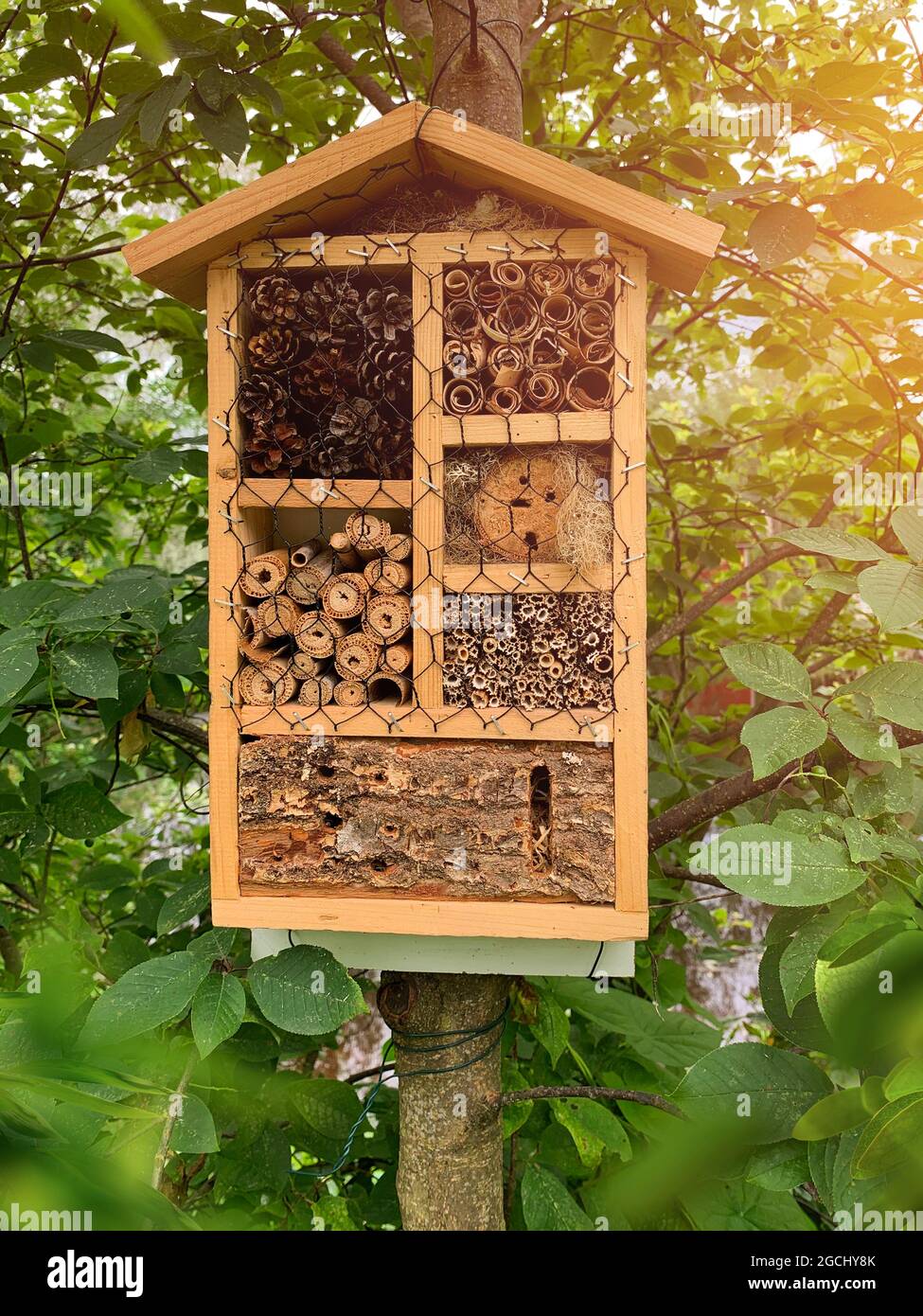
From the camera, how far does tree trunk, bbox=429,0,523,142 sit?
138 cm

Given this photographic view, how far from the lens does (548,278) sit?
1236 mm

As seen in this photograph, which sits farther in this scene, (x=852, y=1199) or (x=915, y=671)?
(x=915, y=671)

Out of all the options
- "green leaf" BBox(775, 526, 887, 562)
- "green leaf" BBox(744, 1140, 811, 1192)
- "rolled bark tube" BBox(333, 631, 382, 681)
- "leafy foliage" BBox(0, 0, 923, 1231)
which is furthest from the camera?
"rolled bark tube" BBox(333, 631, 382, 681)

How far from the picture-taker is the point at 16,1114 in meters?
0.30

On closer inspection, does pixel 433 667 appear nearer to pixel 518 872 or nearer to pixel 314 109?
pixel 518 872

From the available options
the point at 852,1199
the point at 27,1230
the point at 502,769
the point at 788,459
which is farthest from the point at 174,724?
the point at 788,459

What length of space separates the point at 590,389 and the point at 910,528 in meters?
0.44

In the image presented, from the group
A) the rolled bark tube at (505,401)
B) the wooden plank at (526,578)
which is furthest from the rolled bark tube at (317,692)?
the rolled bark tube at (505,401)

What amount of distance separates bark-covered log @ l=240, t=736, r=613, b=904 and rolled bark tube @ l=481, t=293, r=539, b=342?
54cm

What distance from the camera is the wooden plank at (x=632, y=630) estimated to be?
121 centimetres

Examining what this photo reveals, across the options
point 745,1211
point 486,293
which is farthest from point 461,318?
point 745,1211

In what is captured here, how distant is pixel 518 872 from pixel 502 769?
136 mm

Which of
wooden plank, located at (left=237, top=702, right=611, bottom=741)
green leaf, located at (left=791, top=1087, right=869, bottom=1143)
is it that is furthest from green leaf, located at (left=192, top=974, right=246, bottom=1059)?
green leaf, located at (left=791, top=1087, right=869, bottom=1143)

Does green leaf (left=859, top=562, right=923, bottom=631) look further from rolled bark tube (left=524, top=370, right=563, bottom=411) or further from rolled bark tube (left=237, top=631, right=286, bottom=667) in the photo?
rolled bark tube (left=237, top=631, right=286, bottom=667)
